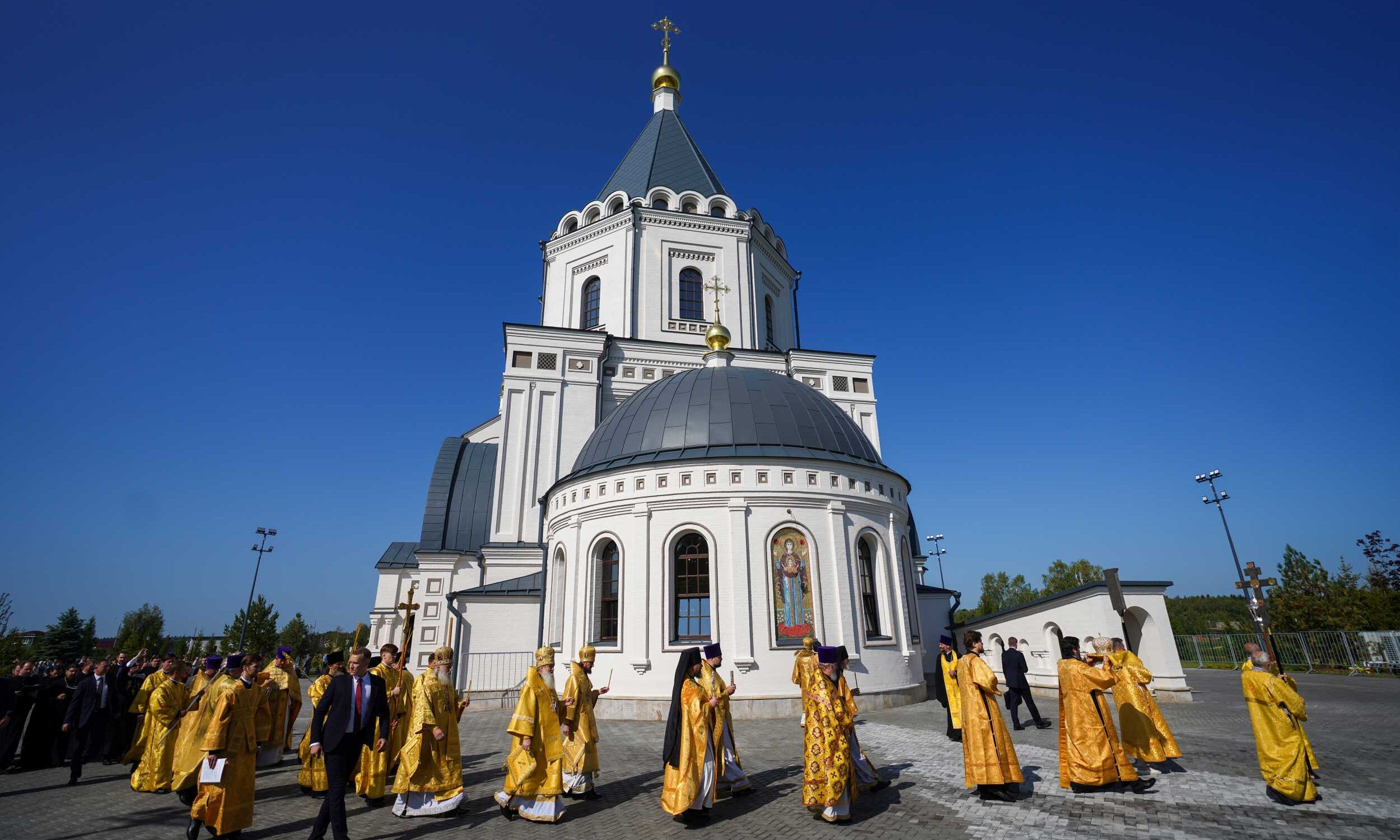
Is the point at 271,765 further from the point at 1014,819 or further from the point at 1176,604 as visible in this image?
the point at 1176,604

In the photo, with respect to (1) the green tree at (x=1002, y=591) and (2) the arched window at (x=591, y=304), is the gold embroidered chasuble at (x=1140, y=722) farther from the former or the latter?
(1) the green tree at (x=1002, y=591)

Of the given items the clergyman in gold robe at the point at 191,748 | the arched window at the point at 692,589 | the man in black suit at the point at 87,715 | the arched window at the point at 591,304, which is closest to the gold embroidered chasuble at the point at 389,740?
the clergyman in gold robe at the point at 191,748

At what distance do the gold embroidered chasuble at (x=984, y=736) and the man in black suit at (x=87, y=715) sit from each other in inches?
451

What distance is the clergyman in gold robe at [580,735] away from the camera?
7012mm

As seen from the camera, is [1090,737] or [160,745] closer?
[1090,737]

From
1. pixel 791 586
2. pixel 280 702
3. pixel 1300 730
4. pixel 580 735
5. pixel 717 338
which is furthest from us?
pixel 717 338

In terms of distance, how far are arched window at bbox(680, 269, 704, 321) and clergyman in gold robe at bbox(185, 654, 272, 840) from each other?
20.1m

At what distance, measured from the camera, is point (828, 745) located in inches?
240

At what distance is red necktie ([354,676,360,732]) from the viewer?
5660mm

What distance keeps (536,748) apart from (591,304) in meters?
20.7

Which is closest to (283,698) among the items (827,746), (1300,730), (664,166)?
(827,746)

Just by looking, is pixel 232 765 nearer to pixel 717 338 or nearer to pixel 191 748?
pixel 191 748

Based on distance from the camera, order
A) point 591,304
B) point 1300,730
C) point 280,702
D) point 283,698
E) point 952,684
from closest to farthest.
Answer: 1. point 1300,730
2. point 952,684
3. point 280,702
4. point 283,698
5. point 591,304

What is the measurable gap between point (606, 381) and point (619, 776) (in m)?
15.8
